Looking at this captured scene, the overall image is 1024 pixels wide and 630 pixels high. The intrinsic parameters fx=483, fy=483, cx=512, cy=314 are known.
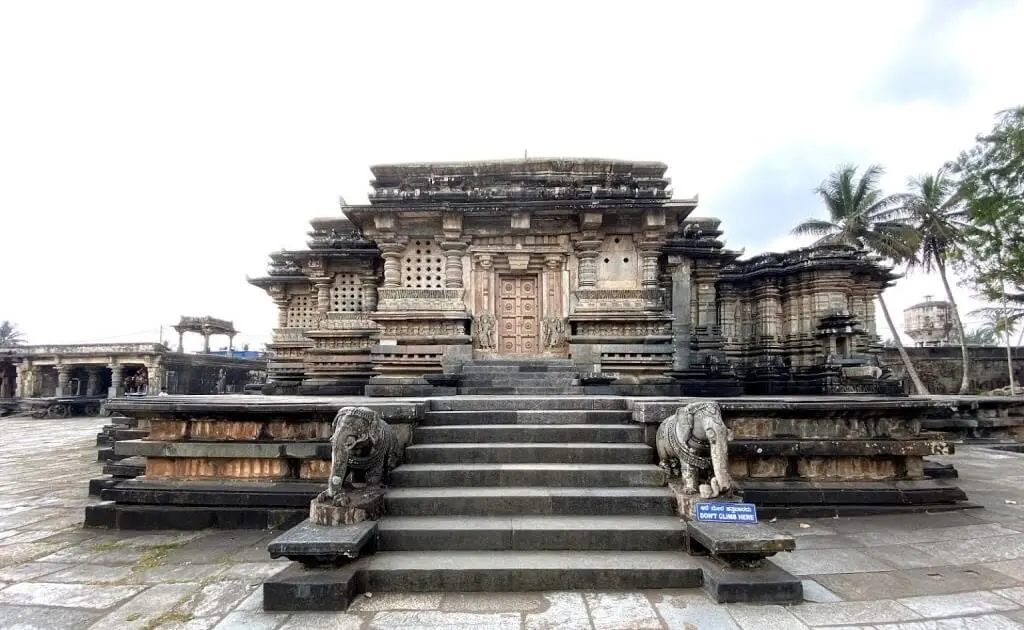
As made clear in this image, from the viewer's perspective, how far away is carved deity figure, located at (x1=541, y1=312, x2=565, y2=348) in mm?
10062

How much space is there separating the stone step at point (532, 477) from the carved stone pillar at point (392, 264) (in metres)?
6.03

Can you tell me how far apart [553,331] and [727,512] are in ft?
21.1

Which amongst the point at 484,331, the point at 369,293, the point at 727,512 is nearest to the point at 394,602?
the point at 727,512

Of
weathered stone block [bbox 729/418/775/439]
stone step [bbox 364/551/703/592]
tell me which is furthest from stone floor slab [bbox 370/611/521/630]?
weathered stone block [bbox 729/418/775/439]

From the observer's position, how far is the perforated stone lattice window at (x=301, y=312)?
15.8 m

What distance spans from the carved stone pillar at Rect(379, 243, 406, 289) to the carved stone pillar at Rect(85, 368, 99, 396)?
108 feet

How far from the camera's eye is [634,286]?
10.2 meters

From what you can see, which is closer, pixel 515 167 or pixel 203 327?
pixel 515 167

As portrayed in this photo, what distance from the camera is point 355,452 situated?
427cm

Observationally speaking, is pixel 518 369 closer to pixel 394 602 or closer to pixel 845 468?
pixel 845 468

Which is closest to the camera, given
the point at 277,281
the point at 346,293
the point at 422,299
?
the point at 422,299

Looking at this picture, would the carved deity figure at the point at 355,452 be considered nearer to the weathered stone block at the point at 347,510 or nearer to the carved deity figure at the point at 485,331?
the weathered stone block at the point at 347,510

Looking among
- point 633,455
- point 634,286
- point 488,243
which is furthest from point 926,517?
point 488,243

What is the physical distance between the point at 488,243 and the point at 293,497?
660cm
